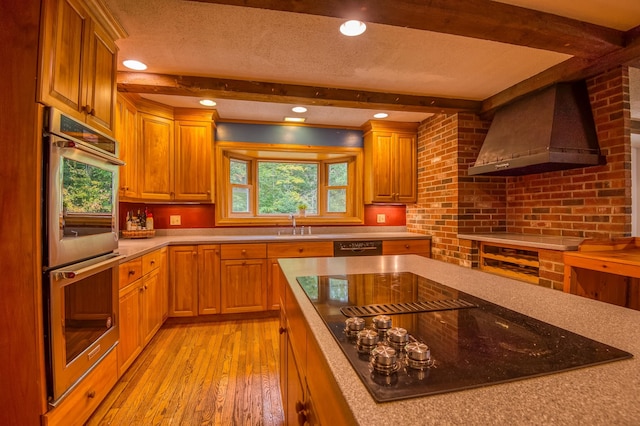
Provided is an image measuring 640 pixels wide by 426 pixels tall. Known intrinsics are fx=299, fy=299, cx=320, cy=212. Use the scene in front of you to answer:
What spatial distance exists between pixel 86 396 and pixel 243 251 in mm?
1718

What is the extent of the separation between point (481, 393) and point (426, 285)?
77cm

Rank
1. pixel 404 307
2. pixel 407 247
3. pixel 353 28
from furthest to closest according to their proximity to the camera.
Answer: pixel 407 247, pixel 353 28, pixel 404 307

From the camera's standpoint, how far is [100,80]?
173 centimetres

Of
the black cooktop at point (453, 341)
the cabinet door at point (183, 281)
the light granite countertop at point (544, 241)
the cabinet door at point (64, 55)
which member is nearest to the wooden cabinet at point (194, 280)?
the cabinet door at point (183, 281)

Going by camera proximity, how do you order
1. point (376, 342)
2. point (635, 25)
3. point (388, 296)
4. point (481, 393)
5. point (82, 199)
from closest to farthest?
point (481, 393) < point (376, 342) < point (388, 296) < point (82, 199) < point (635, 25)

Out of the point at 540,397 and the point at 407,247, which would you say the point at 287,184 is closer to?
the point at 407,247

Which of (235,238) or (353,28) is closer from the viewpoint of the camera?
(353,28)

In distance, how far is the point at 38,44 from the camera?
125 centimetres

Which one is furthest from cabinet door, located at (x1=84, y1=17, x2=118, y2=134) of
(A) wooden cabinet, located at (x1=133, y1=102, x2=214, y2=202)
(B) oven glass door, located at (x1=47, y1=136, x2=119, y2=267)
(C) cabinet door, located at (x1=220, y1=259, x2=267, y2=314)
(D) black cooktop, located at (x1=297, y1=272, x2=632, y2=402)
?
(C) cabinet door, located at (x1=220, y1=259, x2=267, y2=314)

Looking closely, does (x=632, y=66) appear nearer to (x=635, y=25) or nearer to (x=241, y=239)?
(x=635, y=25)

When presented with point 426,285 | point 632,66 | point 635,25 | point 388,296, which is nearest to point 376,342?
point 388,296

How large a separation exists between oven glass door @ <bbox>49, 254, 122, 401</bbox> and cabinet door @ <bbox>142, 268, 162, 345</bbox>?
23.5 inches

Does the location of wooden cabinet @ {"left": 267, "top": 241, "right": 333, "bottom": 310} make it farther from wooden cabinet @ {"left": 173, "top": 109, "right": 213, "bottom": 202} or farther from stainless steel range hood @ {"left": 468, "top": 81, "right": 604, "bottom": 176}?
stainless steel range hood @ {"left": 468, "top": 81, "right": 604, "bottom": 176}

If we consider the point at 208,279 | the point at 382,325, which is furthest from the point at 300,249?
the point at 382,325
